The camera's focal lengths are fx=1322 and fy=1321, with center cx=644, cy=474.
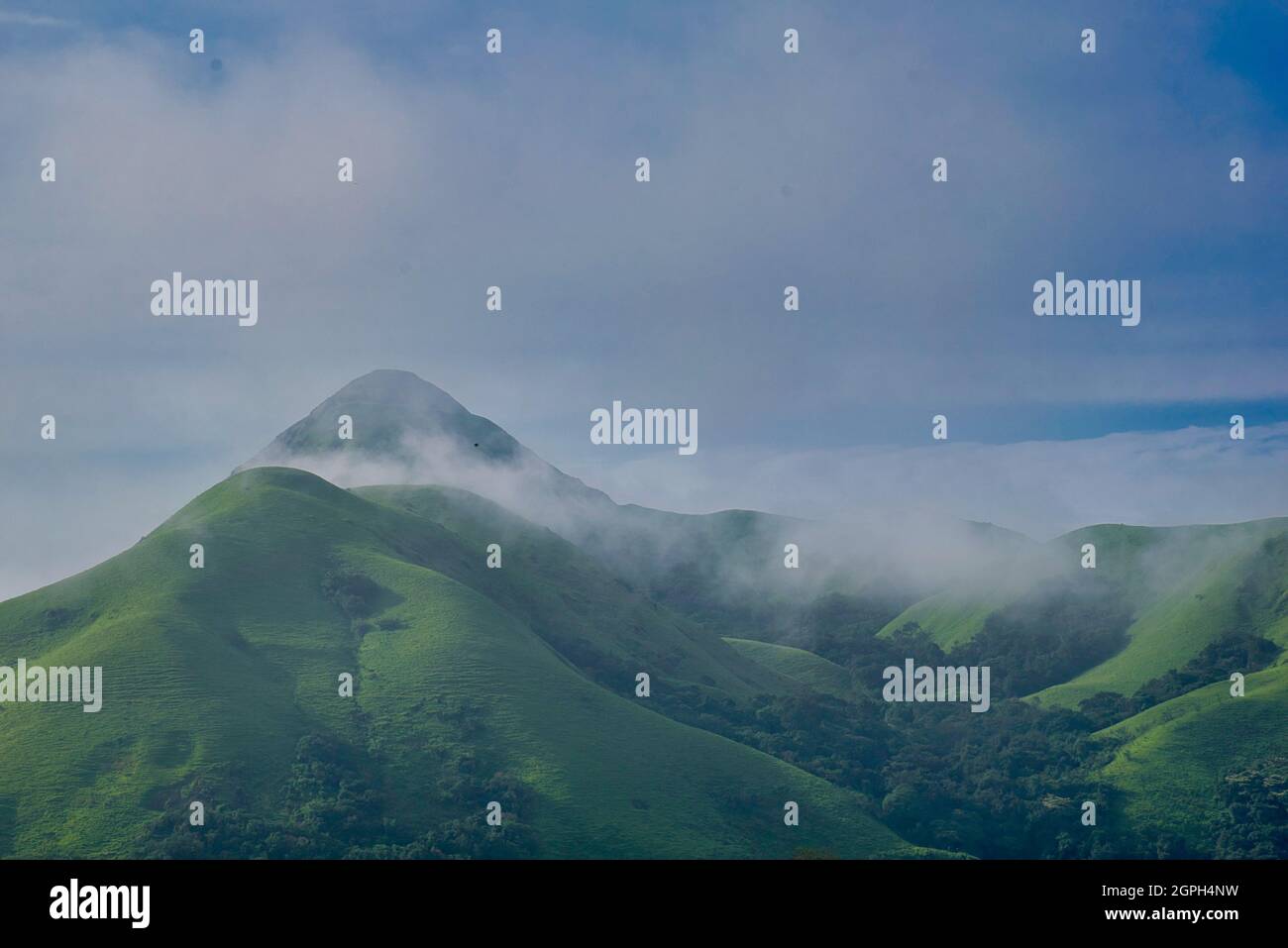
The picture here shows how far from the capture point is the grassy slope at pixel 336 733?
155125 millimetres

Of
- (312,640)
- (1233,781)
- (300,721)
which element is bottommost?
(1233,781)

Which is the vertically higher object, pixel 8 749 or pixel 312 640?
pixel 312 640

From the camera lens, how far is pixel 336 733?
6998 inches

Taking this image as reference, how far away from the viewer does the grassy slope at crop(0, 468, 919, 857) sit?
15512cm

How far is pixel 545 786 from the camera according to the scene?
6713 inches
